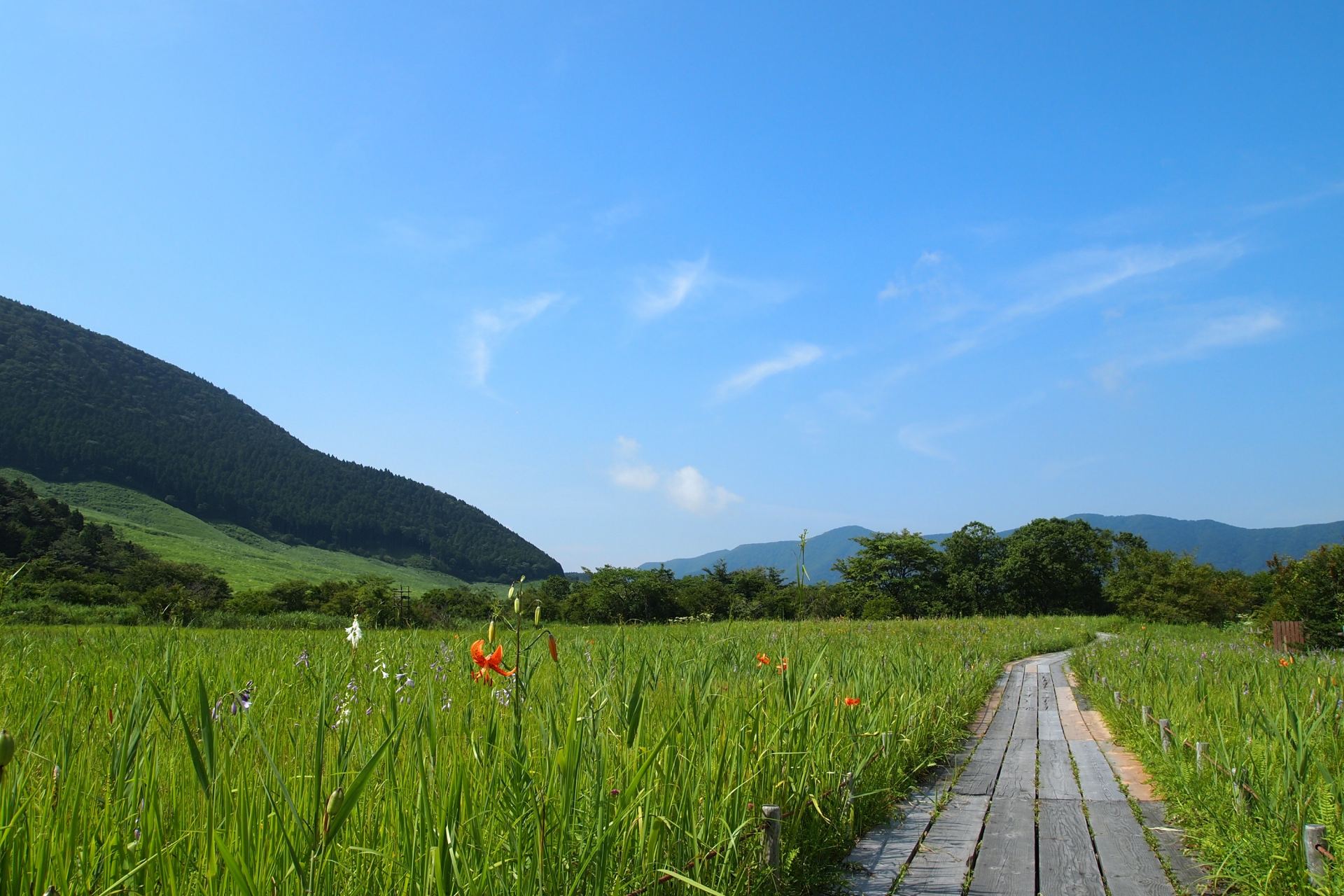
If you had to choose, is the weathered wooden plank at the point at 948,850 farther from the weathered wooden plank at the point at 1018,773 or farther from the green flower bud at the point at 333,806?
the green flower bud at the point at 333,806

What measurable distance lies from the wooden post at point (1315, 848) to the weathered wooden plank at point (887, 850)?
1.37 m

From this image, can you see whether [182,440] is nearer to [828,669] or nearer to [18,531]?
[18,531]

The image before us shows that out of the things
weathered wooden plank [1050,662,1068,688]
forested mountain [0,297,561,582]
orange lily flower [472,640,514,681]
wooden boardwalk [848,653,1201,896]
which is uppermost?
forested mountain [0,297,561,582]

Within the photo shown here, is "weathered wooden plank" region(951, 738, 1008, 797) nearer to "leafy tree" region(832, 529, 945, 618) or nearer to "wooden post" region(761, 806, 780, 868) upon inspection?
"wooden post" region(761, 806, 780, 868)

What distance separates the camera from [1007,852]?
321cm

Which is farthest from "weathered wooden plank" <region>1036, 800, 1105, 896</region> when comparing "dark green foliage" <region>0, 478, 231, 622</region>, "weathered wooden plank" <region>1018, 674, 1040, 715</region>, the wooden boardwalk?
"dark green foliage" <region>0, 478, 231, 622</region>

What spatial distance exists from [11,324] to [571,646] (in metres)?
144

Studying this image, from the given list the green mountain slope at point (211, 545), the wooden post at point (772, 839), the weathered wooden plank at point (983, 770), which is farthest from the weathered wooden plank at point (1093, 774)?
the green mountain slope at point (211, 545)

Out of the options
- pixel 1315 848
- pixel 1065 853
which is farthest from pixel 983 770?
pixel 1315 848

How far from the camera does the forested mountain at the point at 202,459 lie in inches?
3698

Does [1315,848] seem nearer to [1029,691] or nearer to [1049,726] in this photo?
[1049,726]

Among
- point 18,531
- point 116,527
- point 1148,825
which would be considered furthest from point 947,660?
point 116,527

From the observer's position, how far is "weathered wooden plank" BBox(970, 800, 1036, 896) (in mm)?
2809

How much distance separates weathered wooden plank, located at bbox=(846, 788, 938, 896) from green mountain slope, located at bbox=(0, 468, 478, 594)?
58082mm
